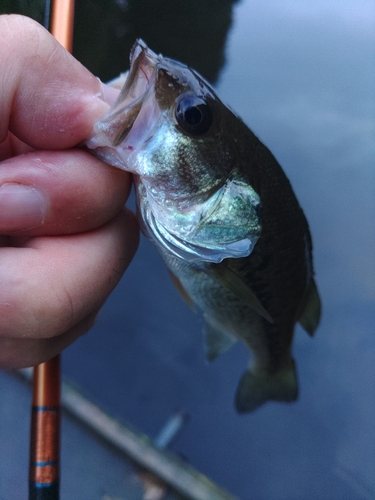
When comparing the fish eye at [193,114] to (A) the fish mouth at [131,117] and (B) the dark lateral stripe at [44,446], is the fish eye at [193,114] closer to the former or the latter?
(A) the fish mouth at [131,117]

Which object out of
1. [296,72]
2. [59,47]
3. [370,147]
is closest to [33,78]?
[59,47]

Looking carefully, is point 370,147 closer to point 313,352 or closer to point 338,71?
point 338,71

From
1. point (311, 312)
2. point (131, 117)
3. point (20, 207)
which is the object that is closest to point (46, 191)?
point (20, 207)

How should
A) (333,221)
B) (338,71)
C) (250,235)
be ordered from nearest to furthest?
Answer: (250,235), (333,221), (338,71)

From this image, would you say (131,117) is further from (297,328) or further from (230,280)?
(297,328)

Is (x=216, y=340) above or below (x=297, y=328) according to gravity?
above

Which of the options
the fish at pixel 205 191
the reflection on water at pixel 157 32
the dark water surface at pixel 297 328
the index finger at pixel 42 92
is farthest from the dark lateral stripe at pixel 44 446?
the reflection on water at pixel 157 32
